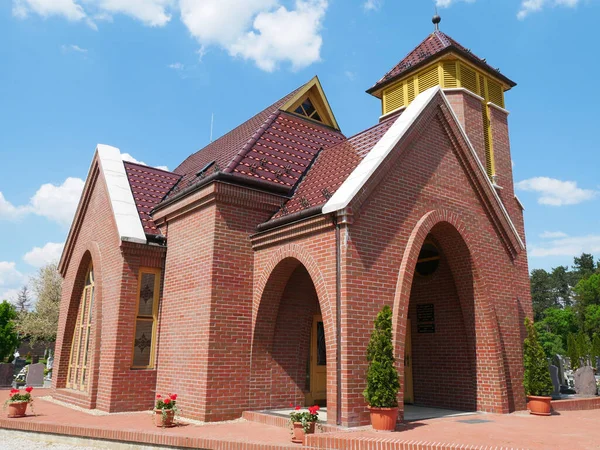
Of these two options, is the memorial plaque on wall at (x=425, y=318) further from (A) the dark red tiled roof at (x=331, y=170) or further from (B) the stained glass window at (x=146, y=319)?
(B) the stained glass window at (x=146, y=319)

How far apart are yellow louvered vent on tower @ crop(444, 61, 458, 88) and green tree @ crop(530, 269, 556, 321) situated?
82.0m

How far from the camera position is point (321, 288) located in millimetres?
9008

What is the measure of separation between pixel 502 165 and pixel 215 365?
11844mm

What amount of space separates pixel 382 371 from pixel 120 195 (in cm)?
935

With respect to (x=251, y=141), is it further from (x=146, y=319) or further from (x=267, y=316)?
(x=146, y=319)

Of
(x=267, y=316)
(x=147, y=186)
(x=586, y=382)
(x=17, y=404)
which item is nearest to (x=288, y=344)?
(x=267, y=316)

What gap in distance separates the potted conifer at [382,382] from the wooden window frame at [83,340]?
896 centimetres

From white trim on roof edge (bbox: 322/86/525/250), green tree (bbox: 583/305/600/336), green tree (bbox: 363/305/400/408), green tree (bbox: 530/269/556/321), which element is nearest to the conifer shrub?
green tree (bbox: 363/305/400/408)

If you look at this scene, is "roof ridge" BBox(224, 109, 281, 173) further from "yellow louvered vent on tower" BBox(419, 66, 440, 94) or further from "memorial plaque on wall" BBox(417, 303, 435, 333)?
"memorial plaque on wall" BBox(417, 303, 435, 333)

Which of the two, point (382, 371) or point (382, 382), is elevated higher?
point (382, 371)

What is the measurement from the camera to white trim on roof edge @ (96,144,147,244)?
12.4 m

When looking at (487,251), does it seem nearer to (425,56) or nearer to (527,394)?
(527,394)

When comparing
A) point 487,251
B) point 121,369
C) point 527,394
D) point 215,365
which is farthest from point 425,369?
point 121,369

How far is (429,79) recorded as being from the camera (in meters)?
16.4
